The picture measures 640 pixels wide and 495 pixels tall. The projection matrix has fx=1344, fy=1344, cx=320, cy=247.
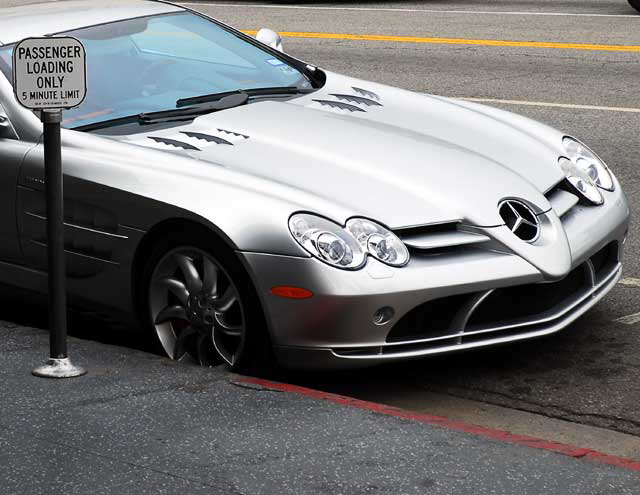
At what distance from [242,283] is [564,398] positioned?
1.34m

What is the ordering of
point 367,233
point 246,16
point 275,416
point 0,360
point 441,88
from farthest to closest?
point 246,16, point 441,88, point 0,360, point 367,233, point 275,416

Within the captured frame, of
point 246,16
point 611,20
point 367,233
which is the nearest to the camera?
point 367,233

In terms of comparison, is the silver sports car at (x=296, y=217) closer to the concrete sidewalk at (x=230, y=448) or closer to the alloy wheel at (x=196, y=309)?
the alloy wheel at (x=196, y=309)

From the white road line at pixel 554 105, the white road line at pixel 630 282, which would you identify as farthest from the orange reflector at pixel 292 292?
the white road line at pixel 554 105

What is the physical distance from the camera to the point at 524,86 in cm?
1251

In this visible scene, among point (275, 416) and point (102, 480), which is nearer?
point (102, 480)

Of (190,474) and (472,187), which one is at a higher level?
(472,187)

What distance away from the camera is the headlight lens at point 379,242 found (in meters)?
4.93

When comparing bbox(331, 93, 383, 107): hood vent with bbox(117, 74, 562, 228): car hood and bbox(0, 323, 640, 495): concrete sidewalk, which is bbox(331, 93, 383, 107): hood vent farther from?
bbox(0, 323, 640, 495): concrete sidewalk

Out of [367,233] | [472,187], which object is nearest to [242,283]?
[367,233]

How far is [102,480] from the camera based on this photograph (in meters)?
4.05

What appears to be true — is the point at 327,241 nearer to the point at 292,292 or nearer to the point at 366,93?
the point at 292,292

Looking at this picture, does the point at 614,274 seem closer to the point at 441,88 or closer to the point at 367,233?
the point at 367,233

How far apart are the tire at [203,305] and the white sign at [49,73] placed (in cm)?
72
